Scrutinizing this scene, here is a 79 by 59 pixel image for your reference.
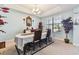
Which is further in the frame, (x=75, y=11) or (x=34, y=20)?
(x=34, y=20)

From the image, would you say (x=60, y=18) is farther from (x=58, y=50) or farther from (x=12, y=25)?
(x=12, y=25)

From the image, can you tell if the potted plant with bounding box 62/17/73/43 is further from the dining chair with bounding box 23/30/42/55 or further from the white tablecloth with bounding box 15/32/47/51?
the white tablecloth with bounding box 15/32/47/51

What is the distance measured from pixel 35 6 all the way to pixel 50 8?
31 centimetres

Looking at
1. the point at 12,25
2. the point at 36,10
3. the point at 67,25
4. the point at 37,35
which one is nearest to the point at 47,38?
the point at 37,35

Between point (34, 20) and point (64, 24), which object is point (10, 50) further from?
point (64, 24)

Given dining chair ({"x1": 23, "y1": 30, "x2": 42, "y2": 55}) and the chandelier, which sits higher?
the chandelier

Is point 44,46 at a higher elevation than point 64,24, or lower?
lower

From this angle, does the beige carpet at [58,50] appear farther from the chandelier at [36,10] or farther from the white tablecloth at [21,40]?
the chandelier at [36,10]

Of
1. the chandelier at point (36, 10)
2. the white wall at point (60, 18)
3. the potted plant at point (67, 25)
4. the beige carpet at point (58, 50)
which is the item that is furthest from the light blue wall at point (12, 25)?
the potted plant at point (67, 25)

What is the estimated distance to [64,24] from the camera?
5.77 feet

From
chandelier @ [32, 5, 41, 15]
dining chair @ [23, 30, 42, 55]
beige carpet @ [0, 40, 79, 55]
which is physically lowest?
beige carpet @ [0, 40, 79, 55]

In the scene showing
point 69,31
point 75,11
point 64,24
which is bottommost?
point 69,31

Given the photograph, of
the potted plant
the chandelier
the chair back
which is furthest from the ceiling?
the chair back
